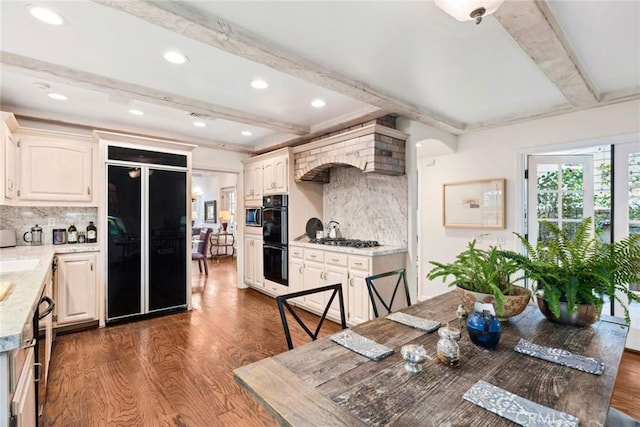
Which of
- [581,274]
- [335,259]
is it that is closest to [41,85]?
[335,259]

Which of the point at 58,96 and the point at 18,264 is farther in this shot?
the point at 58,96

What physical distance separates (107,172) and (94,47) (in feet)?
5.93

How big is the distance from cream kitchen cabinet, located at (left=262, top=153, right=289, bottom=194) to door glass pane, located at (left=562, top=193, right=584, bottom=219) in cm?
342

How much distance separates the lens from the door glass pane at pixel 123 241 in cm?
354

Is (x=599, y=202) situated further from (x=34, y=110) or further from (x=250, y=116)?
(x=34, y=110)

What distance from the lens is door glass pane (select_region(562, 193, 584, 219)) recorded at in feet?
10.9

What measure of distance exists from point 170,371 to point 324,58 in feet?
9.16

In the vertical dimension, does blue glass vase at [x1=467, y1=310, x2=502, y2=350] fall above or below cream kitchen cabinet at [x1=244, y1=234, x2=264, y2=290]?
above

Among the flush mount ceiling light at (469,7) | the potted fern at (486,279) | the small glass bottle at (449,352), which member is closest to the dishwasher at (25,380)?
the small glass bottle at (449,352)

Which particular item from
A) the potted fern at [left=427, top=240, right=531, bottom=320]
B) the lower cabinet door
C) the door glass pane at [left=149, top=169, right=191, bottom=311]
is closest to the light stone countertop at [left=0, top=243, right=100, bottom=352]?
the lower cabinet door

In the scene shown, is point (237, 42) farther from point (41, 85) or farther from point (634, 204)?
point (634, 204)

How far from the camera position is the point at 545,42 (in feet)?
6.04

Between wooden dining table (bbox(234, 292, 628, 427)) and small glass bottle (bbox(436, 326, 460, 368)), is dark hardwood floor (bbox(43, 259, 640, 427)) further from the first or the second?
small glass bottle (bbox(436, 326, 460, 368))

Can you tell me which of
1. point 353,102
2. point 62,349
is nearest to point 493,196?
point 353,102
